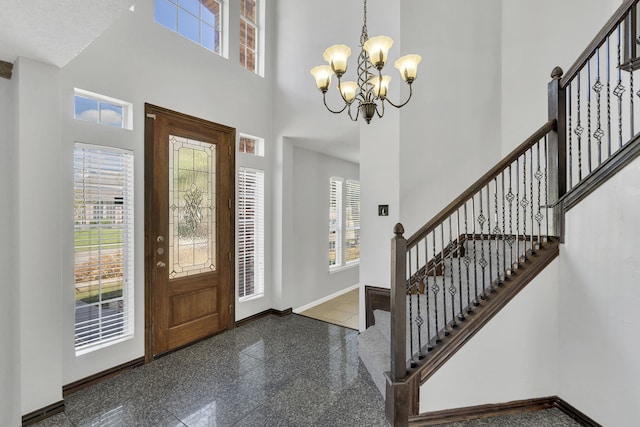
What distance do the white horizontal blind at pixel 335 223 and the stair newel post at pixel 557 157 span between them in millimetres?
3590

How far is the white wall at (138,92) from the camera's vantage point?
2521mm

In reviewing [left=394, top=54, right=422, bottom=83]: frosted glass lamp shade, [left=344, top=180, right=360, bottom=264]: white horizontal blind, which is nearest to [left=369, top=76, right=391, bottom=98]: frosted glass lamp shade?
[left=394, top=54, right=422, bottom=83]: frosted glass lamp shade

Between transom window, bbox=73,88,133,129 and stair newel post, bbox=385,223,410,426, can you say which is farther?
transom window, bbox=73,88,133,129

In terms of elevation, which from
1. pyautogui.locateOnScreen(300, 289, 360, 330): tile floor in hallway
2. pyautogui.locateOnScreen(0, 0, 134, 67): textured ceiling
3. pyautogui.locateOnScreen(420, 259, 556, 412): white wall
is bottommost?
pyautogui.locateOnScreen(300, 289, 360, 330): tile floor in hallway

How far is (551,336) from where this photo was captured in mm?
2281

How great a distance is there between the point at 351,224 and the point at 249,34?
370cm

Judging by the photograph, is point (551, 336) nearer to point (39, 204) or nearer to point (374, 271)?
point (374, 271)

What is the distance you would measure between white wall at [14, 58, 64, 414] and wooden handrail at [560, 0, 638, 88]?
152 inches

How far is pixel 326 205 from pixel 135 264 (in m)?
3.19

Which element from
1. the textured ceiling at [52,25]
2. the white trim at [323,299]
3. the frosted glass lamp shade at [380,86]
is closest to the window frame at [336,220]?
the white trim at [323,299]

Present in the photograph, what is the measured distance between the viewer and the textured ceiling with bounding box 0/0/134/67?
1.59 metres

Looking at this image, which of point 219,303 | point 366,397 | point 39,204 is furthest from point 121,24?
point 366,397

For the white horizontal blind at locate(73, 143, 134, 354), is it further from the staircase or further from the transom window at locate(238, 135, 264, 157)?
the staircase

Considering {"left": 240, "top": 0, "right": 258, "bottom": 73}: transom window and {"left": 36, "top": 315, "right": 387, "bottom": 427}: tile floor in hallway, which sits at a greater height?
{"left": 240, "top": 0, "right": 258, "bottom": 73}: transom window
